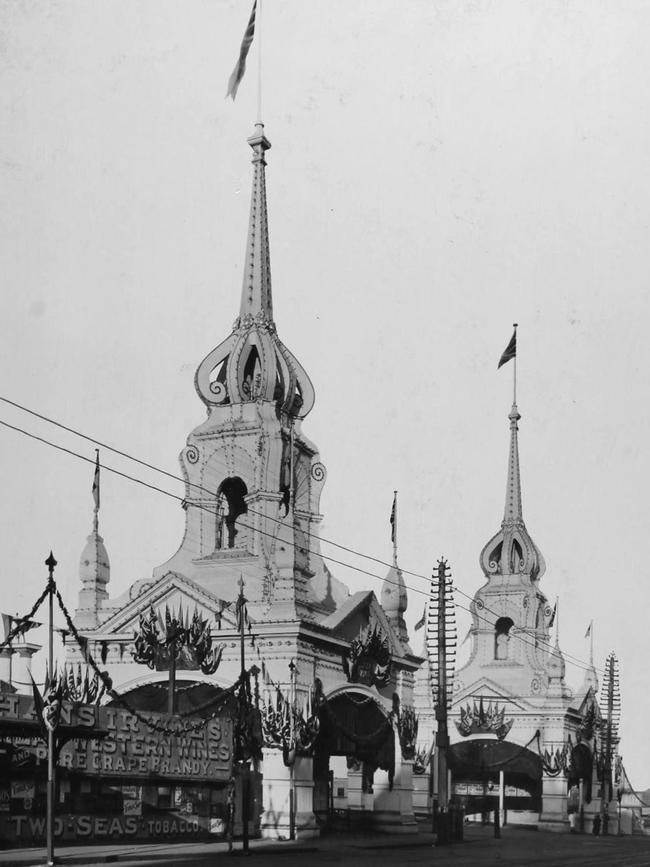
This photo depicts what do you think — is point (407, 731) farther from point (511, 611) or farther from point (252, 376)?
point (511, 611)

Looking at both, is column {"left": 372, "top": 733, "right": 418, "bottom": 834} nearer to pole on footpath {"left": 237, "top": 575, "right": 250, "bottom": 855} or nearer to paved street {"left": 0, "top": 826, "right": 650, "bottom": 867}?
paved street {"left": 0, "top": 826, "right": 650, "bottom": 867}

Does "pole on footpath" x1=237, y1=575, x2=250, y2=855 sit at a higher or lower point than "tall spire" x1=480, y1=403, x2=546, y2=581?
lower

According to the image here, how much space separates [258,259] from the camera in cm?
5844

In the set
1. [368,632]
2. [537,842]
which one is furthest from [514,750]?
[368,632]

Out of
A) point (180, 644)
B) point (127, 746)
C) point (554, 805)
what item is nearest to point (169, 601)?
point (180, 644)

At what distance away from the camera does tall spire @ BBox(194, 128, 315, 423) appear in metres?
56.3

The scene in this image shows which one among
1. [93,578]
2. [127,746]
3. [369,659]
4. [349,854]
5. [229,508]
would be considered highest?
[229,508]

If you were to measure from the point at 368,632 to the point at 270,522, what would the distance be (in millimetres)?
5684

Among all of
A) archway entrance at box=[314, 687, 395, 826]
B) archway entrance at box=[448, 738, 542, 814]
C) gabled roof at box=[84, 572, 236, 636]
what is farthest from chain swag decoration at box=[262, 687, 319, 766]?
archway entrance at box=[448, 738, 542, 814]

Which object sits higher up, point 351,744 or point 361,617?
point 361,617

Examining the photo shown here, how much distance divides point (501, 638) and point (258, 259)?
1404 inches

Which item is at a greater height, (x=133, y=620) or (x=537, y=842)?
(x=133, y=620)

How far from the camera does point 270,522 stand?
5409cm

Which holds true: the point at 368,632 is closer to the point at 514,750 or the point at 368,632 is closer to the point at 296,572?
the point at 296,572
